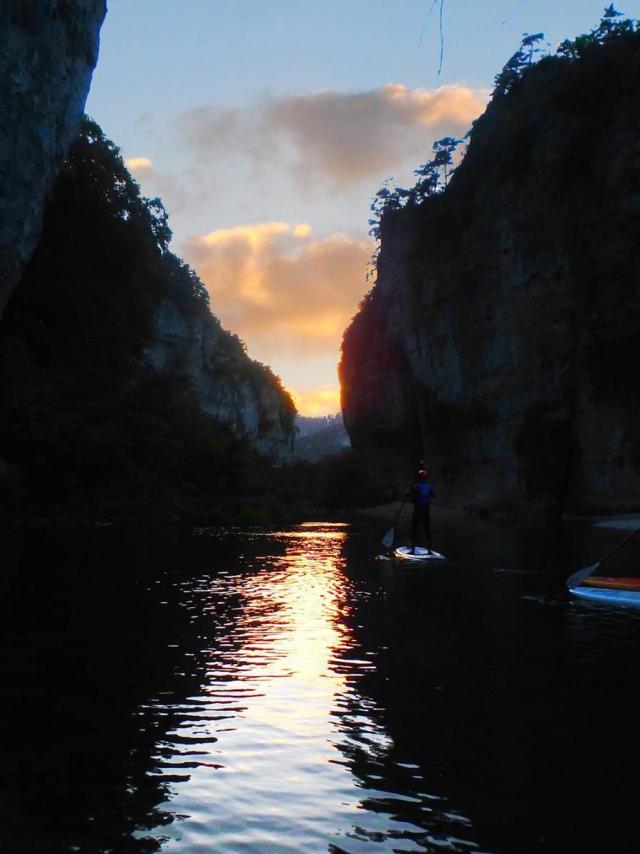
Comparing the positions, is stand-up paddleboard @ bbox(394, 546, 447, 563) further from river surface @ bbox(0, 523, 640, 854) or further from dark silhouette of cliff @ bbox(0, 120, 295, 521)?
dark silhouette of cliff @ bbox(0, 120, 295, 521)

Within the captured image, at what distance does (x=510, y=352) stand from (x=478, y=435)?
22.4 ft

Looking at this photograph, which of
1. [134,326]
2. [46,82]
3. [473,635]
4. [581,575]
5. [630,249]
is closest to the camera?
[473,635]

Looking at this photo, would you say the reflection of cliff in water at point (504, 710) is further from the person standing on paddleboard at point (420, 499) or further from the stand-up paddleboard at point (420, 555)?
the person standing on paddleboard at point (420, 499)

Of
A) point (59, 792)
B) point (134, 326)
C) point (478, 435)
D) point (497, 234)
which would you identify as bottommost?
point (59, 792)

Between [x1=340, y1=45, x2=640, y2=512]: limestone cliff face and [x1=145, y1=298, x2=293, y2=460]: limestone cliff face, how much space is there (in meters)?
16.0

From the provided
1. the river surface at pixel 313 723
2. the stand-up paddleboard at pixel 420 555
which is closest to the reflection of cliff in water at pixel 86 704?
the river surface at pixel 313 723

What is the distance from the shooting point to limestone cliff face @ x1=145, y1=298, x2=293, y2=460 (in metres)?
82.8

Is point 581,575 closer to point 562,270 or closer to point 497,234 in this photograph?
point 562,270

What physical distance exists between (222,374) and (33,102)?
273 ft

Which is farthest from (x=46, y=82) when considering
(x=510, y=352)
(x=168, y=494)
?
(x=510, y=352)

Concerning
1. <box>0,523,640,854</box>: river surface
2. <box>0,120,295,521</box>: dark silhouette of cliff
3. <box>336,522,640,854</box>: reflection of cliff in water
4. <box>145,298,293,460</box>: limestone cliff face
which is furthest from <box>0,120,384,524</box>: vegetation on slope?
<box>336,522,640,854</box>: reflection of cliff in water

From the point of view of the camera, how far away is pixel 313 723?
5316 millimetres

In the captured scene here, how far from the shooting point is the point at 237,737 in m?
4.97

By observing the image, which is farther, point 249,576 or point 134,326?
point 134,326
